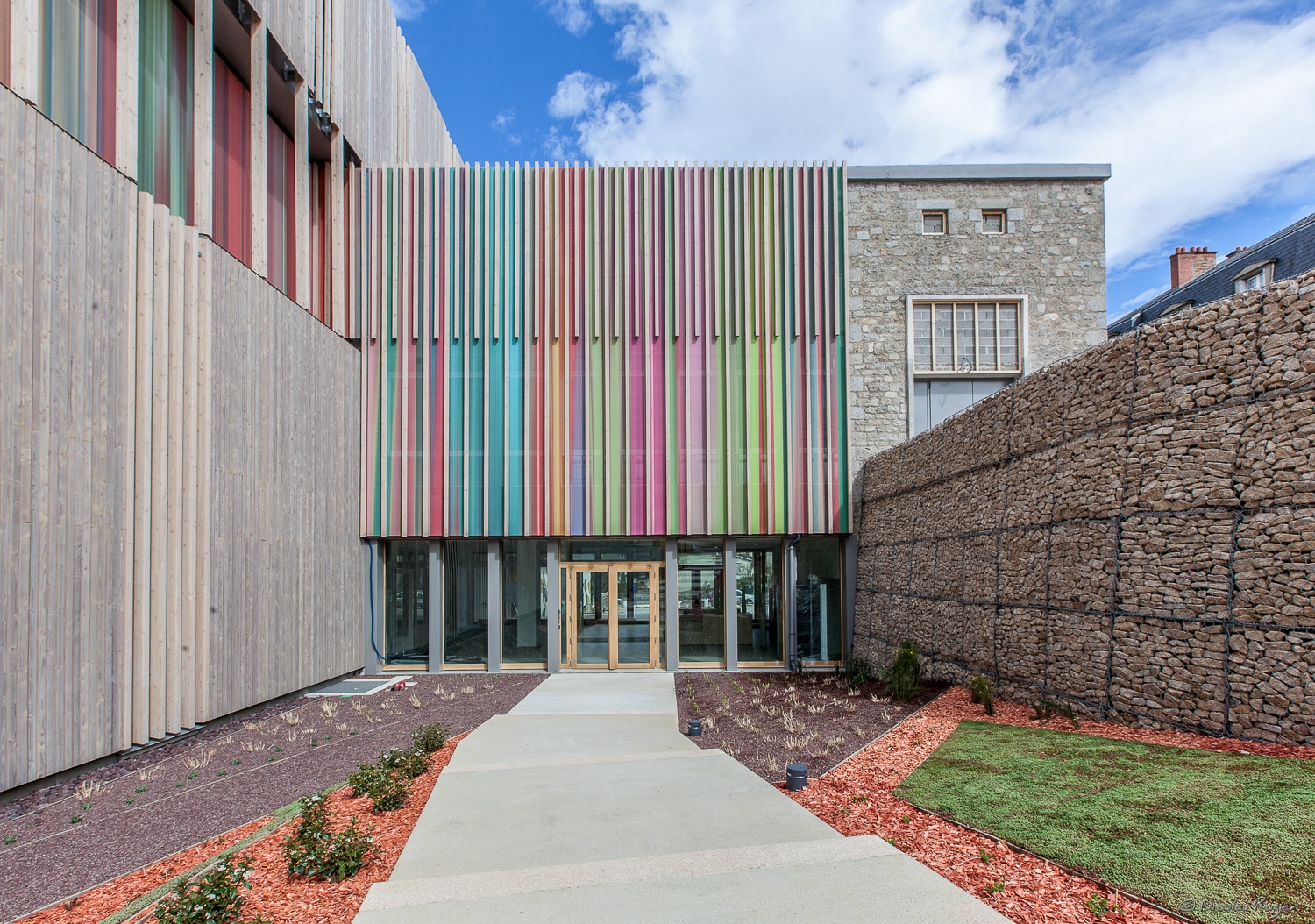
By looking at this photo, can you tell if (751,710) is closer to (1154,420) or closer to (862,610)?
(862,610)

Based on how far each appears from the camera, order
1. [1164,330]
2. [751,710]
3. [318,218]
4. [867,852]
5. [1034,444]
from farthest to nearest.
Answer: [318,218]
[751,710]
[1034,444]
[1164,330]
[867,852]

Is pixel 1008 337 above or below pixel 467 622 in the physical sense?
above

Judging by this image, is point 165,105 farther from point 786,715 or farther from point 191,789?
point 786,715

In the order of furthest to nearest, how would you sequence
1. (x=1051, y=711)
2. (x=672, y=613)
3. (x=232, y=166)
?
(x=672, y=613), (x=232, y=166), (x=1051, y=711)

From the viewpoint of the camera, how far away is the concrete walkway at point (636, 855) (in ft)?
12.1

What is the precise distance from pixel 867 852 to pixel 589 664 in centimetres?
1032

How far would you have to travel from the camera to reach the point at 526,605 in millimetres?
14234

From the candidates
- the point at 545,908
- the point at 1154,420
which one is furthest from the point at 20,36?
the point at 1154,420

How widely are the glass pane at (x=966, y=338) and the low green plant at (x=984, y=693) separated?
6.99 meters

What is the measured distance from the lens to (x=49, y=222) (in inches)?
264

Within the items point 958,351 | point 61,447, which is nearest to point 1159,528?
point 958,351

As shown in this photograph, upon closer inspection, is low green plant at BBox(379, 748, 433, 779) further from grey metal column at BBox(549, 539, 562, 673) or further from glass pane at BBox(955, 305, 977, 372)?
glass pane at BBox(955, 305, 977, 372)

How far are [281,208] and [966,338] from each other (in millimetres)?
12158

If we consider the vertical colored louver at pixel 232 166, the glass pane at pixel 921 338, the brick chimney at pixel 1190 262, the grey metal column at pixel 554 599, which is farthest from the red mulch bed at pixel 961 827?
the brick chimney at pixel 1190 262
